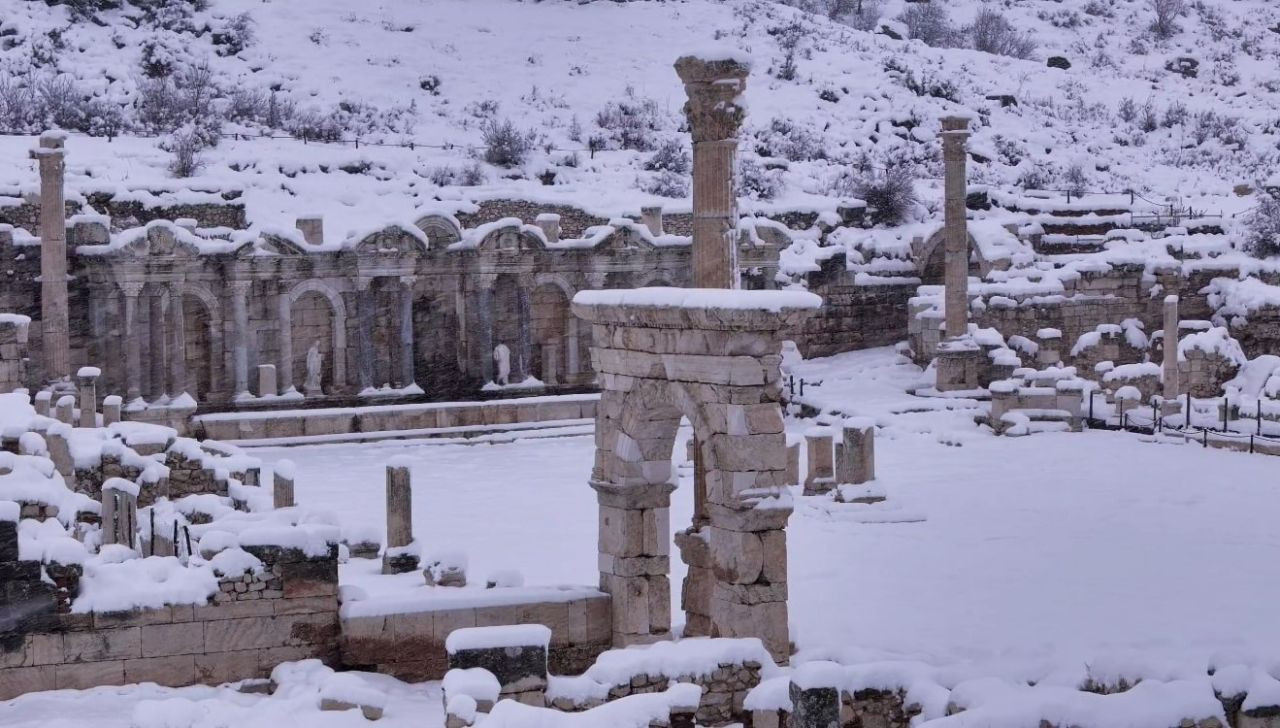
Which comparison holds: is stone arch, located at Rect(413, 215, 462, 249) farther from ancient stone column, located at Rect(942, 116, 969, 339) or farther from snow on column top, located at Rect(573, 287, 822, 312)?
snow on column top, located at Rect(573, 287, 822, 312)

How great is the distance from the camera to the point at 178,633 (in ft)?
46.1

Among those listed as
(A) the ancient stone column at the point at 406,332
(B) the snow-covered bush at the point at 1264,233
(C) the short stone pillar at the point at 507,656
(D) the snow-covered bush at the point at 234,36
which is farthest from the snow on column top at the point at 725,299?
(D) the snow-covered bush at the point at 234,36

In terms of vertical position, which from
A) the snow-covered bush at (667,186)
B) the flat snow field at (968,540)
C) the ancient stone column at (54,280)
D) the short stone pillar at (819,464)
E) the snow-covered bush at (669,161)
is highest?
the snow-covered bush at (669,161)

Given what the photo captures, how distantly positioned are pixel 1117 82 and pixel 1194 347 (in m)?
26.4

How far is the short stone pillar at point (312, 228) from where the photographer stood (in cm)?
2939

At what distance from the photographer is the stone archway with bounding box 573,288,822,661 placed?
13.4 m

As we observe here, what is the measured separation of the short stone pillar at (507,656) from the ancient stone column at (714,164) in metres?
4.99

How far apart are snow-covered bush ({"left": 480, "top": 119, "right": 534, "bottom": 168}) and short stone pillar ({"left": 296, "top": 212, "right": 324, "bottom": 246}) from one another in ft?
31.6

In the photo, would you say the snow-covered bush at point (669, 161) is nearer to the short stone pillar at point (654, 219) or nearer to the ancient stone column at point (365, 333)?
the short stone pillar at point (654, 219)

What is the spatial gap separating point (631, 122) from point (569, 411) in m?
17.3

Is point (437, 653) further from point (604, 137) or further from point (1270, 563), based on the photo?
point (604, 137)

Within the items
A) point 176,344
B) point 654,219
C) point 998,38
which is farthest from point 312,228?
point 998,38

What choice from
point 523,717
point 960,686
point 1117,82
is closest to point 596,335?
point 960,686

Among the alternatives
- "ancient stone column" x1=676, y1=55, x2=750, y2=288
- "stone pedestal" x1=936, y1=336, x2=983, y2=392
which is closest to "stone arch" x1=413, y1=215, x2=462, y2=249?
"stone pedestal" x1=936, y1=336, x2=983, y2=392
